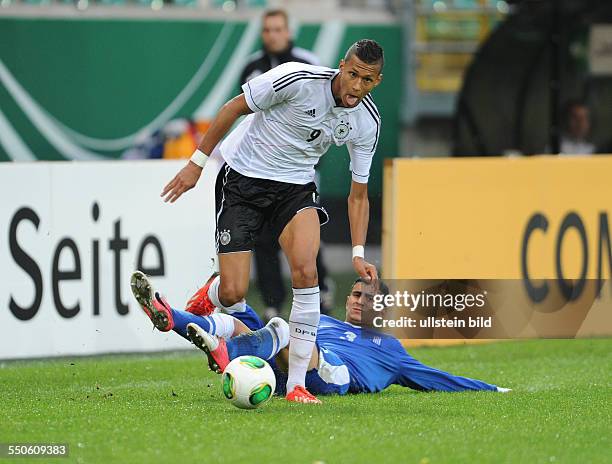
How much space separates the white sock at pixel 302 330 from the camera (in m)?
8.14

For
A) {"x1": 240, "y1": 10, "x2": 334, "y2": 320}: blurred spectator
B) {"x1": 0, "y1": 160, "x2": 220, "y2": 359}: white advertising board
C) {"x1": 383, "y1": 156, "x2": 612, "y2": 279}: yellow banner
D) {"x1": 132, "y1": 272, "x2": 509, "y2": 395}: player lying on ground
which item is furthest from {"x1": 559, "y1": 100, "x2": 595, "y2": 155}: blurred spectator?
{"x1": 132, "y1": 272, "x2": 509, "y2": 395}: player lying on ground

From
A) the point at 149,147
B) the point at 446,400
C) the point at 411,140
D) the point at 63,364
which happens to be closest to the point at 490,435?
the point at 446,400

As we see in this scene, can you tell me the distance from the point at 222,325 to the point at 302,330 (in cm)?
52

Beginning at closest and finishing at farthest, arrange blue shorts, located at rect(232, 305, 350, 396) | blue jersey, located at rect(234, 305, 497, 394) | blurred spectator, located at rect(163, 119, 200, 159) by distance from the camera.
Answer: blue shorts, located at rect(232, 305, 350, 396) < blue jersey, located at rect(234, 305, 497, 394) < blurred spectator, located at rect(163, 119, 200, 159)

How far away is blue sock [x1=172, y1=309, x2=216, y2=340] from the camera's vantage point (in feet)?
27.0

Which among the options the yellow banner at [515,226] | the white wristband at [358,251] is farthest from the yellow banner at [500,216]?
the white wristband at [358,251]

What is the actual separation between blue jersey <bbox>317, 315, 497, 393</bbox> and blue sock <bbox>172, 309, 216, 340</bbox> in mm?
721

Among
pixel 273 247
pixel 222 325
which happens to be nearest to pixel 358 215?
pixel 222 325

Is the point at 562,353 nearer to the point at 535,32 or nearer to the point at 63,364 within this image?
the point at 63,364

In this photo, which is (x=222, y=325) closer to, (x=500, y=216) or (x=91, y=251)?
(x=91, y=251)

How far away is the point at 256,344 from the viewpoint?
818 cm

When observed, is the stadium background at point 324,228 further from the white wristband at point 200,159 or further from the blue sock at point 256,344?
the white wristband at point 200,159

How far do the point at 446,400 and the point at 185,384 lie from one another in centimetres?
185

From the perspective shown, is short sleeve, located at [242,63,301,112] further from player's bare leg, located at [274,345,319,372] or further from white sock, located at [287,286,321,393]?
player's bare leg, located at [274,345,319,372]
